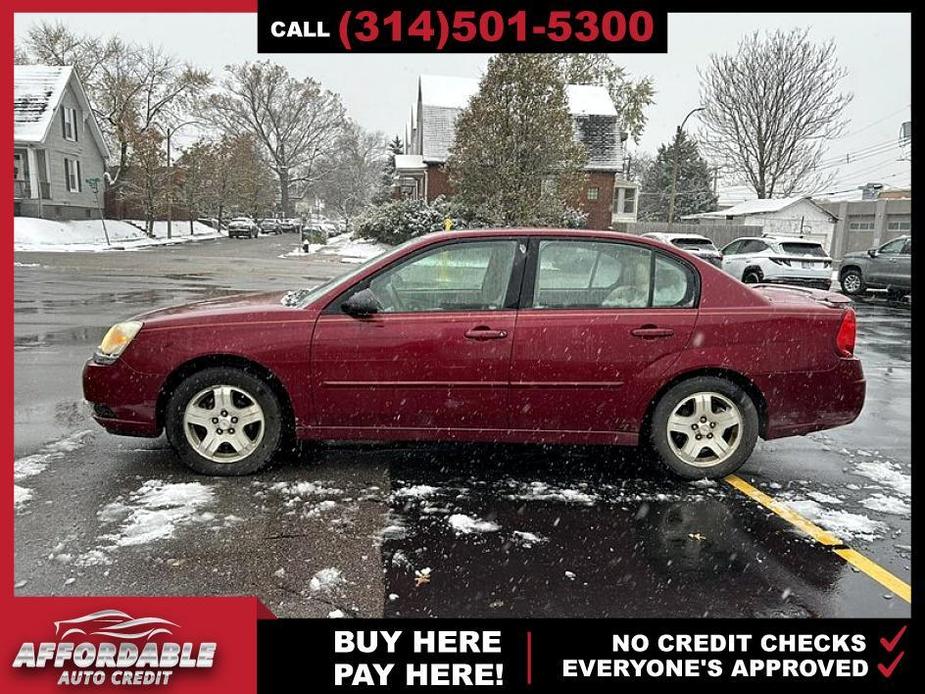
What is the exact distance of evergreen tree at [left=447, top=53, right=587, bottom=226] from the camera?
70.1 ft

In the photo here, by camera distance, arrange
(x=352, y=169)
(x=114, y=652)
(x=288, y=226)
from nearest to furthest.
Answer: (x=114, y=652), (x=288, y=226), (x=352, y=169)

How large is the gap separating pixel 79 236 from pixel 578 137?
24491mm

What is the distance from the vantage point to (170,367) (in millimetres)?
Result: 4082

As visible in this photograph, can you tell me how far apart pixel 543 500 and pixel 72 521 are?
8.02 ft

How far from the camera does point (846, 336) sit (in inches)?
166

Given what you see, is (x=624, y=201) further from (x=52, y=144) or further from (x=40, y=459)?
(x=40, y=459)

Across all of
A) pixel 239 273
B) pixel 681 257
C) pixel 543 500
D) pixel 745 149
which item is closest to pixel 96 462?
pixel 543 500

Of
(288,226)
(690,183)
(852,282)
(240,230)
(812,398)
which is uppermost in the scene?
(690,183)

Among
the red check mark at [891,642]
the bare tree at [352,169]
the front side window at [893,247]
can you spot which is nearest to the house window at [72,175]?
the bare tree at [352,169]

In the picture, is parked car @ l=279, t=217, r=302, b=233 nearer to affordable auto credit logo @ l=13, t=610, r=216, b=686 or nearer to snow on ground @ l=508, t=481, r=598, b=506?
snow on ground @ l=508, t=481, r=598, b=506

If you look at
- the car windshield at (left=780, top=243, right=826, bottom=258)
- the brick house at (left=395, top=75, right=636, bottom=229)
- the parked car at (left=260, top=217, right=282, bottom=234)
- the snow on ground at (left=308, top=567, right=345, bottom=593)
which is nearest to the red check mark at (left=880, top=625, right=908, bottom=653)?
the snow on ground at (left=308, top=567, right=345, bottom=593)

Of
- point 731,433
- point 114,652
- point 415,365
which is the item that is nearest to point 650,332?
point 731,433

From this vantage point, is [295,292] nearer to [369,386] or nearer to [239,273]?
[369,386]

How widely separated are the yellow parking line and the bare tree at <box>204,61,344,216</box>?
59.5 metres
